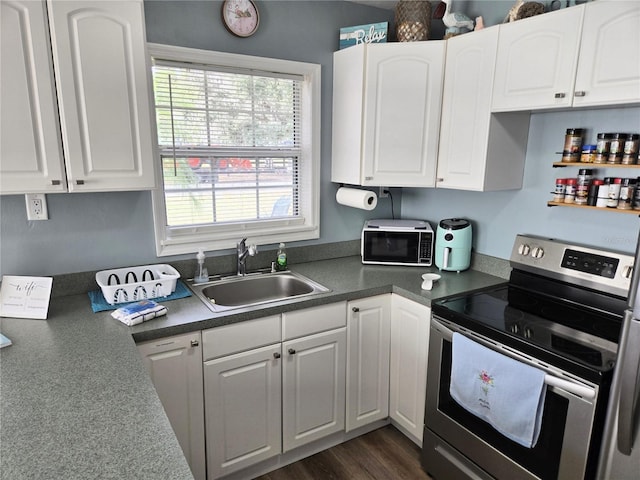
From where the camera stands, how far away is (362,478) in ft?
7.04

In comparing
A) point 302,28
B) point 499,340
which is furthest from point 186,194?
point 499,340

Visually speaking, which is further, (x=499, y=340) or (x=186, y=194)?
(x=186, y=194)

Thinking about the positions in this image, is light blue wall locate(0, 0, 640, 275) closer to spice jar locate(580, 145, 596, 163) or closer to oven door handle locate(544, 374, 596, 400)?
spice jar locate(580, 145, 596, 163)

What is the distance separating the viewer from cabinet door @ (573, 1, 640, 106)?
1.55 m

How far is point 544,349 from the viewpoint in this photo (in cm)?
155

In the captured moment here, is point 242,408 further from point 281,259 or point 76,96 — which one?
point 76,96

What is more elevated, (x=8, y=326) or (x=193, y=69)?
(x=193, y=69)

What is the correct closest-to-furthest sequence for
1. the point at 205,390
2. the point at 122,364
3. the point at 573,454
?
the point at 122,364 → the point at 573,454 → the point at 205,390

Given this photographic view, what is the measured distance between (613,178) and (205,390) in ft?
6.57

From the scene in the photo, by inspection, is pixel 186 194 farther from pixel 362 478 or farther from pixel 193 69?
pixel 362 478

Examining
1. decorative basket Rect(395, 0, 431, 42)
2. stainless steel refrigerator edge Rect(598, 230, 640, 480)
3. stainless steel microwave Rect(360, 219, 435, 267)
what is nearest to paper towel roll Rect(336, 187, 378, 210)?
stainless steel microwave Rect(360, 219, 435, 267)

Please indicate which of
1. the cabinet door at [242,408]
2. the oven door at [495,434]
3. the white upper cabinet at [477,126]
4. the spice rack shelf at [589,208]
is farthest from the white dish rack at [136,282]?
the spice rack shelf at [589,208]

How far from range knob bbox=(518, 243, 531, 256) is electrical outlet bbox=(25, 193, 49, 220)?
7.63 ft

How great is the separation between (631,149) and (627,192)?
18 centimetres
